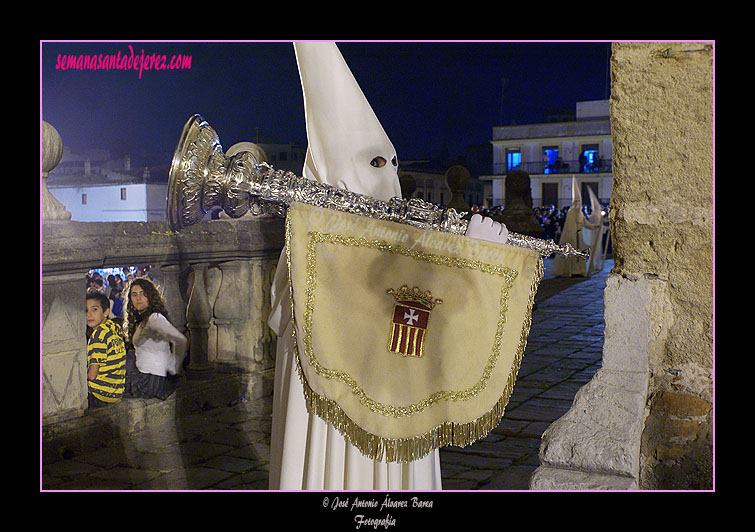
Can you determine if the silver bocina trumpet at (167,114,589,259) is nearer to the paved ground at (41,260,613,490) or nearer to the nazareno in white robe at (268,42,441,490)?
the nazareno in white robe at (268,42,441,490)

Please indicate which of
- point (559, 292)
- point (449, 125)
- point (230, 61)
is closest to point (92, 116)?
point (230, 61)

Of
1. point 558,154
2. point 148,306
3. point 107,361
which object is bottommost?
point 107,361

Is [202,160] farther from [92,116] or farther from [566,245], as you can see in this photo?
[92,116]

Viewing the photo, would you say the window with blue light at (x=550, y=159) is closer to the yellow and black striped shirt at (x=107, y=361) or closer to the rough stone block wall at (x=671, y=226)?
the yellow and black striped shirt at (x=107, y=361)

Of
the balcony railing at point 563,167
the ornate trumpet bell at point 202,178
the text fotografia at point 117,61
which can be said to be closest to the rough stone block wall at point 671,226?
the ornate trumpet bell at point 202,178

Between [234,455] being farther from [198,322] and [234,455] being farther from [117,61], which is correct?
[117,61]

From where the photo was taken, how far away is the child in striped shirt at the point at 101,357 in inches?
166

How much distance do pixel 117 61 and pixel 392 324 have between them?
56.7 ft

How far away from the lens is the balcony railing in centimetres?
4681

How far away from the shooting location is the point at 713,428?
2.74 metres

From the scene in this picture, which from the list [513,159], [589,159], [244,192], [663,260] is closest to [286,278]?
[244,192]

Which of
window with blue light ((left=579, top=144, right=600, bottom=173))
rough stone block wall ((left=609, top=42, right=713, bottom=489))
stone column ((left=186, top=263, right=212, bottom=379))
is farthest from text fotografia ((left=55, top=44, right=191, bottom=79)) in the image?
window with blue light ((left=579, top=144, right=600, bottom=173))

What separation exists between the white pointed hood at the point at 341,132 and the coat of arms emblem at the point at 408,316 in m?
0.38

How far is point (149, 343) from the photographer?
4547 mm
